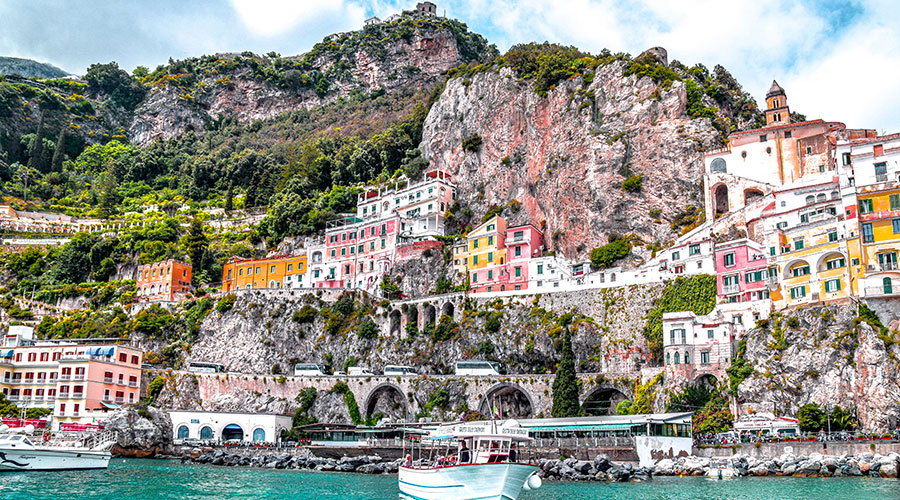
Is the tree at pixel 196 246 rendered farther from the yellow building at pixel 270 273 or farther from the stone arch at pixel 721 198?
the stone arch at pixel 721 198

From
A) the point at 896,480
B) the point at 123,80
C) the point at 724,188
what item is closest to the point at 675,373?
the point at 896,480

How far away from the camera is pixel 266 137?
139m

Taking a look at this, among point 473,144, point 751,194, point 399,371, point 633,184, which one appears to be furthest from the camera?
point 473,144

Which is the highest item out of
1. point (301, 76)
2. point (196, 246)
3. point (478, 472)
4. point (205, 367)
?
point (301, 76)

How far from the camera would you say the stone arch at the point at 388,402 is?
220 feet

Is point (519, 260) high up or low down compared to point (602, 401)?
up

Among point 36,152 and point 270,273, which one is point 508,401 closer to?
point 270,273

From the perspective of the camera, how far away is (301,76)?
153875mm

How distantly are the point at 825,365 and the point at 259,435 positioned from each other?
44582 millimetres

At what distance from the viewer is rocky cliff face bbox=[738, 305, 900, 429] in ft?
155

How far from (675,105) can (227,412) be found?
49.9 m

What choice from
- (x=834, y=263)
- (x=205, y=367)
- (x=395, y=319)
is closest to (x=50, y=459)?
(x=205, y=367)

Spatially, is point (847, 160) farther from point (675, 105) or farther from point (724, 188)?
point (675, 105)

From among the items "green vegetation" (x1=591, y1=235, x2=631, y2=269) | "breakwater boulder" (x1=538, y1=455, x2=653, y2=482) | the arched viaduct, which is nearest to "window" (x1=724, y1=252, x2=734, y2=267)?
"green vegetation" (x1=591, y1=235, x2=631, y2=269)
